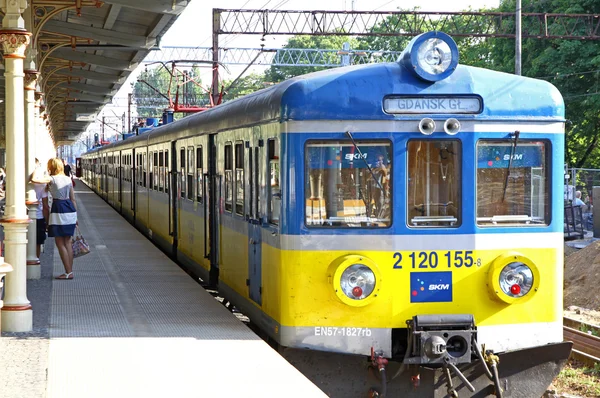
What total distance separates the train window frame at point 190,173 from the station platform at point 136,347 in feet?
3.85

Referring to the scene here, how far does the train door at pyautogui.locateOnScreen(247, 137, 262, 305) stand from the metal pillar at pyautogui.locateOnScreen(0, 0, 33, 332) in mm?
2057

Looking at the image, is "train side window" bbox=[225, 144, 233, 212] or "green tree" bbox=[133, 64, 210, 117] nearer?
"train side window" bbox=[225, 144, 233, 212]

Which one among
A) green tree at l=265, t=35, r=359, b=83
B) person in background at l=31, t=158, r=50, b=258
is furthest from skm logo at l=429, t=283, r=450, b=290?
green tree at l=265, t=35, r=359, b=83

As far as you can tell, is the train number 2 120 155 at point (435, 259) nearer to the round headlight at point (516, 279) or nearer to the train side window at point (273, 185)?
the round headlight at point (516, 279)

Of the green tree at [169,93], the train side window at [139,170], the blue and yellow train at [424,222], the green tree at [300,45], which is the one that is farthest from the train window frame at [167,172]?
the green tree at [300,45]

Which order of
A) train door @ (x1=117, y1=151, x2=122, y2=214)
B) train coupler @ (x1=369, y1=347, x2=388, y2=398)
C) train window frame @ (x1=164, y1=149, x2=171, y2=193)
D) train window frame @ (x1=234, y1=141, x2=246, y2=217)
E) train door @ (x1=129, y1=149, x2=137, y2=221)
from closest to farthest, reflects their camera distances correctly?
train coupler @ (x1=369, y1=347, x2=388, y2=398) < train window frame @ (x1=234, y1=141, x2=246, y2=217) < train window frame @ (x1=164, y1=149, x2=171, y2=193) < train door @ (x1=129, y1=149, x2=137, y2=221) < train door @ (x1=117, y1=151, x2=122, y2=214)

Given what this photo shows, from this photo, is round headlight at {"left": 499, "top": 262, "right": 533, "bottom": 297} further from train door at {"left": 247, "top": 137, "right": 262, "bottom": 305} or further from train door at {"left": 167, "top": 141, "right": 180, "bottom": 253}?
train door at {"left": 167, "top": 141, "right": 180, "bottom": 253}

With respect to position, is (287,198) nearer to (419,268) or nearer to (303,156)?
(303,156)

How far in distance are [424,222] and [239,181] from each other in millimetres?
2625

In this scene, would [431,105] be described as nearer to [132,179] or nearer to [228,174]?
[228,174]

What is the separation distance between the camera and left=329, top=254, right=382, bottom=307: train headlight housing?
25.7ft

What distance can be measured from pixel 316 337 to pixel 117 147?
75.5 feet

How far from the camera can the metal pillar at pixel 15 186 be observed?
31.1 feet

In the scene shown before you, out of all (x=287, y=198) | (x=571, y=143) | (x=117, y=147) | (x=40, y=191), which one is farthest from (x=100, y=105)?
(x=287, y=198)
